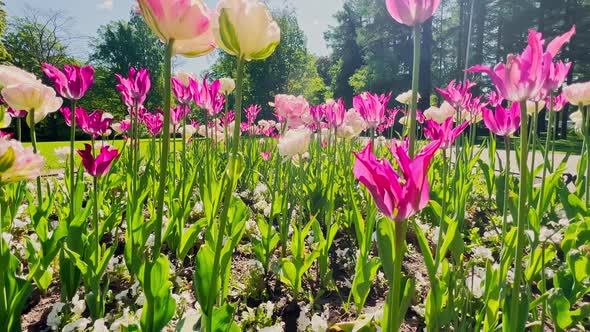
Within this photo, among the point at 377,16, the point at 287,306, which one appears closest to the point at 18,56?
the point at 377,16

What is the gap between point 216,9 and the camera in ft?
2.90

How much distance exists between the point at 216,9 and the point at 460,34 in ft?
102

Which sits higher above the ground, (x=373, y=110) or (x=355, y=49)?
(x=355, y=49)

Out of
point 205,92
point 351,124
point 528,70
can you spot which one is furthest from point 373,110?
point 528,70

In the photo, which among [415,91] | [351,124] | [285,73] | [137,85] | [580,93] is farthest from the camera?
[285,73]

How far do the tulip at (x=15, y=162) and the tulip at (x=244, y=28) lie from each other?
523 millimetres

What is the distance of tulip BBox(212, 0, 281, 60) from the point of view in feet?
2.80

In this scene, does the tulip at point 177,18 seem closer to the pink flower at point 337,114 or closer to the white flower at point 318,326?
the white flower at point 318,326

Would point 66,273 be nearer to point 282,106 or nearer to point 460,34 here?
point 282,106

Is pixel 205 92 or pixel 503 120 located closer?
pixel 503 120

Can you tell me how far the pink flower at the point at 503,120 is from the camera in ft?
5.96

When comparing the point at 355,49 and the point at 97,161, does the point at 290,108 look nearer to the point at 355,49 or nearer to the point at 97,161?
the point at 97,161

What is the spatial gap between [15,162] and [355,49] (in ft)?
123

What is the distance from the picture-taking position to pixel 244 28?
0.87 metres
